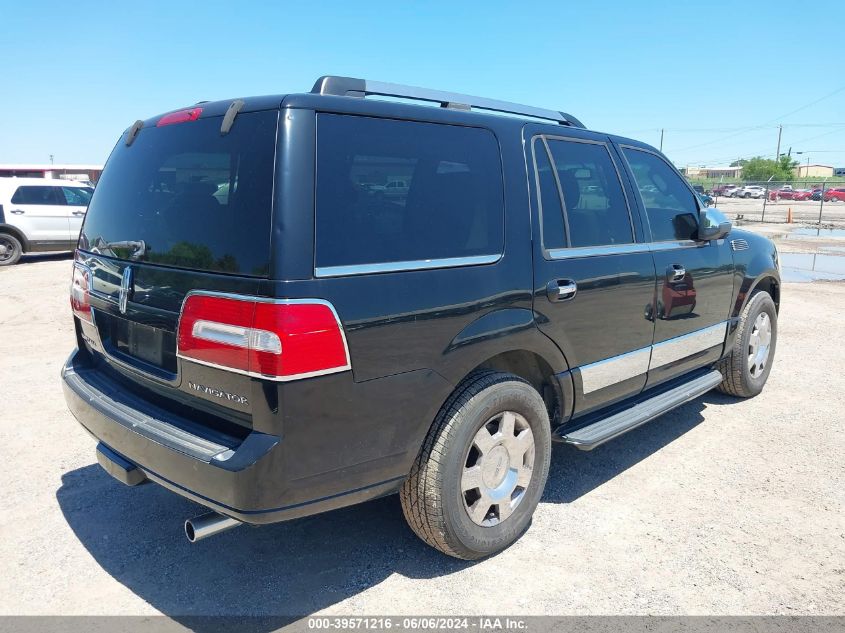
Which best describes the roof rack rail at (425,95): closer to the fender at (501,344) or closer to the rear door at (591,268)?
the rear door at (591,268)

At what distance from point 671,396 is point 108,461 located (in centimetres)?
329

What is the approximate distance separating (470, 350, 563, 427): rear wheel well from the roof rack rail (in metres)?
1.24

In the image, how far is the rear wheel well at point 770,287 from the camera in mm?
5316

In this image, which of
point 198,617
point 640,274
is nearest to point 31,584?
point 198,617

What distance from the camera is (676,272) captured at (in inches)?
160

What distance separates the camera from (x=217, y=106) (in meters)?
2.61

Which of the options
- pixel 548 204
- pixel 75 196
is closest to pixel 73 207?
pixel 75 196

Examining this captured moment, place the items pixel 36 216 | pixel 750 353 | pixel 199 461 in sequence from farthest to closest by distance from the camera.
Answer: pixel 36 216, pixel 750 353, pixel 199 461

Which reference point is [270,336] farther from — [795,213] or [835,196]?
[835,196]

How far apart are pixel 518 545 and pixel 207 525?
1.55 m

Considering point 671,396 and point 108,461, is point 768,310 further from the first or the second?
point 108,461

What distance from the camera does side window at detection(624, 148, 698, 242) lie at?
4.08 m

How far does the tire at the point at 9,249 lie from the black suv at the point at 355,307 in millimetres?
13444

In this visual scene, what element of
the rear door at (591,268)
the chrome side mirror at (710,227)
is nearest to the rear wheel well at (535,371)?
the rear door at (591,268)
